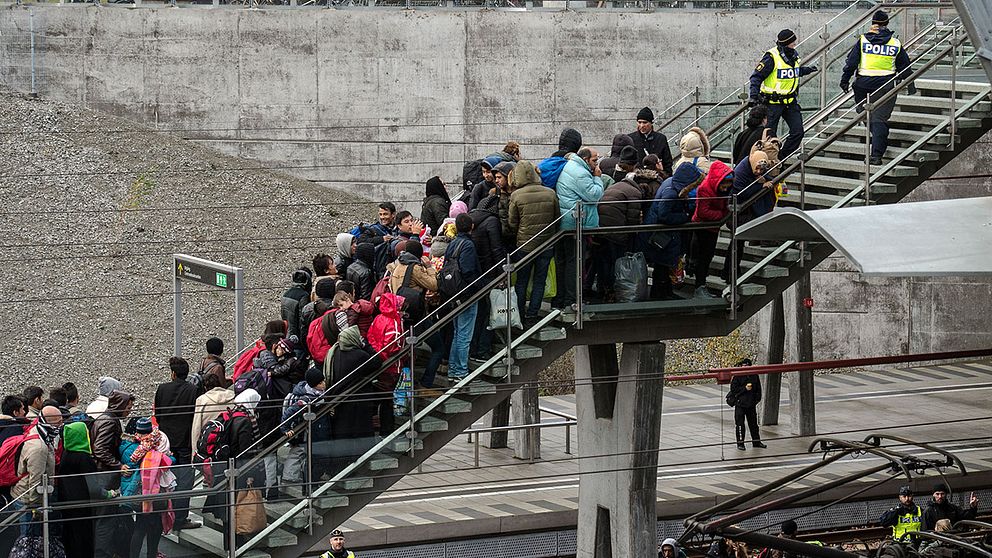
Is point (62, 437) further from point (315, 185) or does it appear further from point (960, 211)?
point (315, 185)

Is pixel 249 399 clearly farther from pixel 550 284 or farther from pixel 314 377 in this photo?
pixel 550 284

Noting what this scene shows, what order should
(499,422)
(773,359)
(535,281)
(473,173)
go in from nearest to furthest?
(535,281)
(473,173)
(499,422)
(773,359)

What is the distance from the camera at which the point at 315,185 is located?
3662 cm

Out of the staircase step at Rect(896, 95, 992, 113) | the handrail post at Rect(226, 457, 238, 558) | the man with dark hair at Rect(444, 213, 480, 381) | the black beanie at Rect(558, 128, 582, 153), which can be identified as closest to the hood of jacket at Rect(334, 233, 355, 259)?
the man with dark hair at Rect(444, 213, 480, 381)

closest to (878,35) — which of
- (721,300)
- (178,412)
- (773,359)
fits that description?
(721,300)

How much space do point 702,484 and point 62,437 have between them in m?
12.0

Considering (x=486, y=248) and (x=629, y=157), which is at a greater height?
(x=629, y=157)

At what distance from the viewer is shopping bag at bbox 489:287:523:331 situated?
15.7 metres

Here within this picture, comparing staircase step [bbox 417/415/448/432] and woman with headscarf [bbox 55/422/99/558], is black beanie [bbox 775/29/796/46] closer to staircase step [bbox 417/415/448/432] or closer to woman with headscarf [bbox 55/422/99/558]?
staircase step [bbox 417/415/448/432]

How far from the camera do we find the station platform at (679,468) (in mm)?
20781

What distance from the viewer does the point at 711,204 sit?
1650 cm

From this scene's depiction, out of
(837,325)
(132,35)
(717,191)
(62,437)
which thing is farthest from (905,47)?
(132,35)

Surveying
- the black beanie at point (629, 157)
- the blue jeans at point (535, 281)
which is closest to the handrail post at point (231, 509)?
the blue jeans at point (535, 281)

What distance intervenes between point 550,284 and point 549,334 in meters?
0.53
